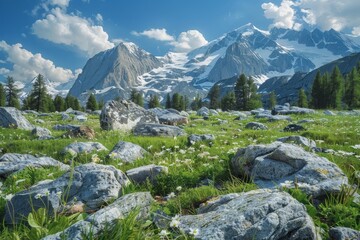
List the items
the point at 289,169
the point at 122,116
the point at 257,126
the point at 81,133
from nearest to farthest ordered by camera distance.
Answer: the point at 289,169
the point at 81,133
the point at 122,116
the point at 257,126

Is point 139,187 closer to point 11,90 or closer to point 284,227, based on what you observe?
point 284,227

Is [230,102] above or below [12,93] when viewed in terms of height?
below

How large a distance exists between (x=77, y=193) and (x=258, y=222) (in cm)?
341

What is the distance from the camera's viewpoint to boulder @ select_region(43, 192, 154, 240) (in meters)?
3.38

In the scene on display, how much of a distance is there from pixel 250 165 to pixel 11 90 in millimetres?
114221

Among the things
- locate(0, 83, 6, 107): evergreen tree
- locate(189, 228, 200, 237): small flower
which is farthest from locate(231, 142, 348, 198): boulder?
locate(0, 83, 6, 107): evergreen tree

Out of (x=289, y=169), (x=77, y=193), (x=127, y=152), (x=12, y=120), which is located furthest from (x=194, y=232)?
(x=12, y=120)

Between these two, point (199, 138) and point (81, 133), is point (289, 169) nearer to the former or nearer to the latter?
point (199, 138)

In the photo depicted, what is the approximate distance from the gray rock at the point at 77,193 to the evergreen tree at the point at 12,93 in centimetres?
10974

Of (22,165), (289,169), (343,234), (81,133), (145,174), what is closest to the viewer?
(343,234)

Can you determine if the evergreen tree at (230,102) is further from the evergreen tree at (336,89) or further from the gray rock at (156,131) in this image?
the gray rock at (156,131)

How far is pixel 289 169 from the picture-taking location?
629 cm

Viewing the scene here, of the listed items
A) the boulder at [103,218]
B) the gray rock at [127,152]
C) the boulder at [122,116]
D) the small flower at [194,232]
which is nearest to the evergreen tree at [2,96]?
the boulder at [122,116]

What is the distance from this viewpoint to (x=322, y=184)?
528cm
